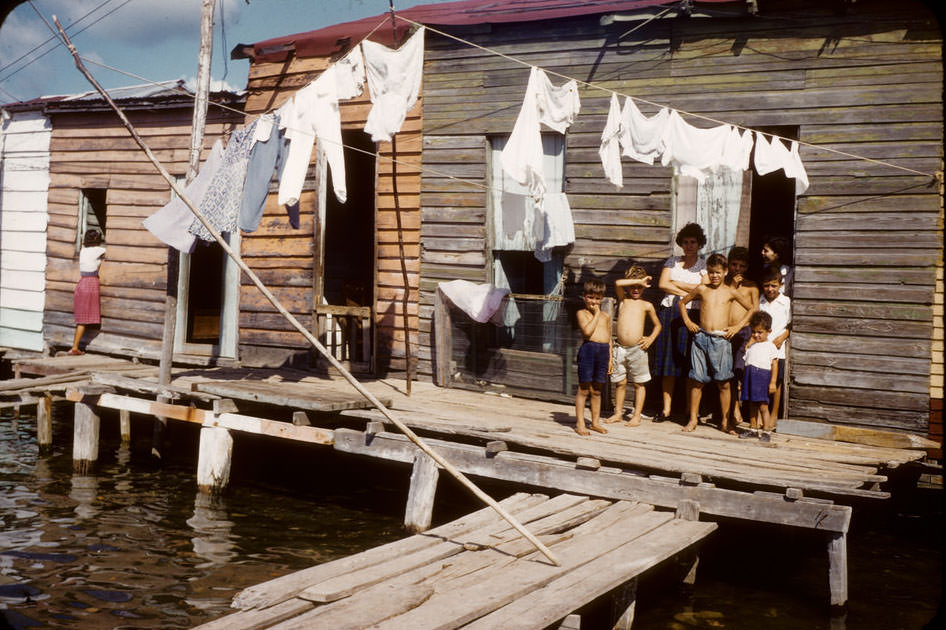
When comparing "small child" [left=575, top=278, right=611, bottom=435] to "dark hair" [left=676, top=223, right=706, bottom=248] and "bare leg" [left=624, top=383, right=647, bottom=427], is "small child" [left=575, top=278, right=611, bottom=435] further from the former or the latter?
"dark hair" [left=676, top=223, right=706, bottom=248]

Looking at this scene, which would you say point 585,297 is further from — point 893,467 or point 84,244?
point 84,244

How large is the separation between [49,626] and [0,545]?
6.93 feet

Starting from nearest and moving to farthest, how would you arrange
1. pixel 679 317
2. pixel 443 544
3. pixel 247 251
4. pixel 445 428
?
pixel 443 544 → pixel 445 428 → pixel 679 317 → pixel 247 251

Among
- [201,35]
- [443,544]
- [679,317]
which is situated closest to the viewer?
[443,544]

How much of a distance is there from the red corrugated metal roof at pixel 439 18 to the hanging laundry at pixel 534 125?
179 cm

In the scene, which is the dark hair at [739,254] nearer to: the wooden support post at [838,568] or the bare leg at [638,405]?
the bare leg at [638,405]

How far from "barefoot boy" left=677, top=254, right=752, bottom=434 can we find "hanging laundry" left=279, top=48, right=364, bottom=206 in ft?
12.6

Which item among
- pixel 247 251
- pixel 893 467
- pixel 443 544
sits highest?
pixel 247 251

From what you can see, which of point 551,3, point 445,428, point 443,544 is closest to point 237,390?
point 445,428

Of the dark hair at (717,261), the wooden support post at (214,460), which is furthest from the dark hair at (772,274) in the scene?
the wooden support post at (214,460)

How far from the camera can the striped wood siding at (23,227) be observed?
50.5 ft

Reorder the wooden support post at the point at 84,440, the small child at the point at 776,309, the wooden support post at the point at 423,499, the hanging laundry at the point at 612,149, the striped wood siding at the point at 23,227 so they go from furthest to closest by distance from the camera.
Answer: the striped wood siding at the point at 23,227 → the wooden support post at the point at 84,440 → the small child at the point at 776,309 → the hanging laundry at the point at 612,149 → the wooden support post at the point at 423,499

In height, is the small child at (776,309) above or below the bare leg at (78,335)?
above

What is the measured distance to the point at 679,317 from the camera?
30.1 ft
